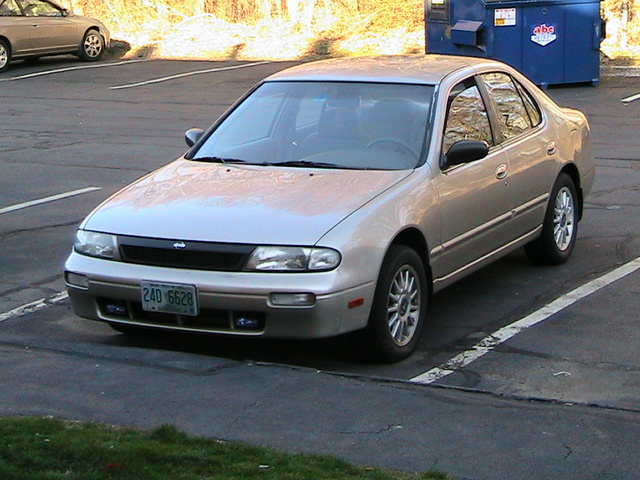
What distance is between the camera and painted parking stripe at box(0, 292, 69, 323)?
749 cm

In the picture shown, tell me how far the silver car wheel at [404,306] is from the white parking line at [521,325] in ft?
0.89

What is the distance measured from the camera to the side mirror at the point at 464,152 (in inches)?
274

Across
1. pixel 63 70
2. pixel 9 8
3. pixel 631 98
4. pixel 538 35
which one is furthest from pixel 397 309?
pixel 9 8

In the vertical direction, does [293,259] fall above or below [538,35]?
above

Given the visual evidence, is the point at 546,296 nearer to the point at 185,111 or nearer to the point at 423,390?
the point at 423,390

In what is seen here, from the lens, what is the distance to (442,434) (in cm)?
502

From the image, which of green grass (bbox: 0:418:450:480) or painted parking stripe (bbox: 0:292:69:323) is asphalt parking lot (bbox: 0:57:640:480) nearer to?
painted parking stripe (bbox: 0:292:69:323)

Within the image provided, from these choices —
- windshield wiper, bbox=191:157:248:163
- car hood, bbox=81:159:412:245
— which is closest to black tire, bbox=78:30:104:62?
windshield wiper, bbox=191:157:248:163

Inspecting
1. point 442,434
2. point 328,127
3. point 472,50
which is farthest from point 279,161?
point 472,50

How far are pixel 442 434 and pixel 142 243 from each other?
6.77 feet

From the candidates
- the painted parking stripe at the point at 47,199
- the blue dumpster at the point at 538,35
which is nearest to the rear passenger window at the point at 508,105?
the painted parking stripe at the point at 47,199

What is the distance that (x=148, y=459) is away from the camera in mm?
4445

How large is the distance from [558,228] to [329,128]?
2.17m

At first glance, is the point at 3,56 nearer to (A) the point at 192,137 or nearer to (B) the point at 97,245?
(A) the point at 192,137
